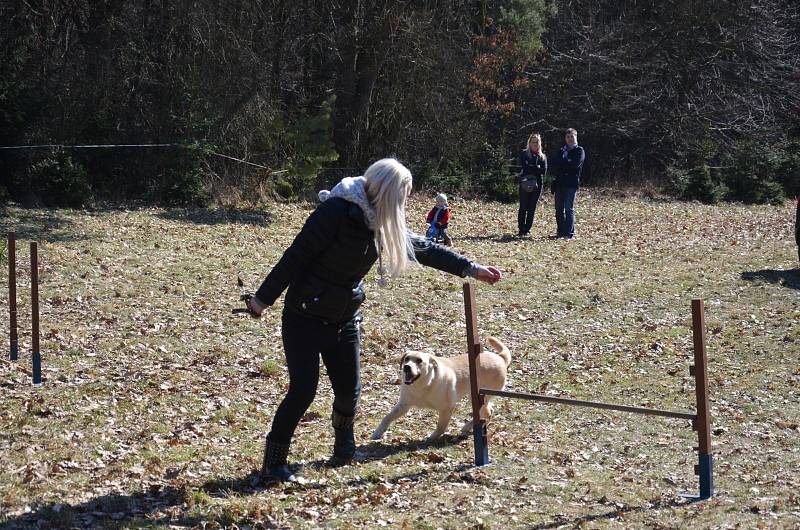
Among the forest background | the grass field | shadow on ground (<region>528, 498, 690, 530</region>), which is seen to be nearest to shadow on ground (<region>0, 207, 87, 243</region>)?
the grass field

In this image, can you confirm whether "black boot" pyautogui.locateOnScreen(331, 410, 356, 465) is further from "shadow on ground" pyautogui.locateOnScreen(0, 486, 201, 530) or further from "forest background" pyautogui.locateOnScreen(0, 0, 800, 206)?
"forest background" pyautogui.locateOnScreen(0, 0, 800, 206)

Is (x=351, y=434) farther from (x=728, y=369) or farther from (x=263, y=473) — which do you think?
(x=728, y=369)

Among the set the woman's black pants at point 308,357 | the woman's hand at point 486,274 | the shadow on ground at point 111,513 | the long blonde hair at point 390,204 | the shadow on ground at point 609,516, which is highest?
the long blonde hair at point 390,204

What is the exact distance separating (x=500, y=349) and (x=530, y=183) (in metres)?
11.1

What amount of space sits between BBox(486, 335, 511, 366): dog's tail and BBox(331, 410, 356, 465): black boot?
187 cm

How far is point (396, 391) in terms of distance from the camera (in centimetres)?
897

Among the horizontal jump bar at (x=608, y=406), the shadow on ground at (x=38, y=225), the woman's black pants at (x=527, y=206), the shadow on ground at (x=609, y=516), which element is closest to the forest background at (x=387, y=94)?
the shadow on ground at (x=38, y=225)

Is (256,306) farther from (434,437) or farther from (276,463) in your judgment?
(434,437)

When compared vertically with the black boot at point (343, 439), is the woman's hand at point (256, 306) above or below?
above

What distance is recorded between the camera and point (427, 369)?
22.8 ft

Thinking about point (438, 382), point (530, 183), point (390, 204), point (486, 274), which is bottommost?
point (438, 382)

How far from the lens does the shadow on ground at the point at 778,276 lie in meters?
14.0

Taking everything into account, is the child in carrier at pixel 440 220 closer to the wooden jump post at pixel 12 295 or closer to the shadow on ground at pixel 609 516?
the wooden jump post at pixel 12 295

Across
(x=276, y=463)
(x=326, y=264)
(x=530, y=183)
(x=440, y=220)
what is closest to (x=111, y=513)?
(x=276, y=463)
